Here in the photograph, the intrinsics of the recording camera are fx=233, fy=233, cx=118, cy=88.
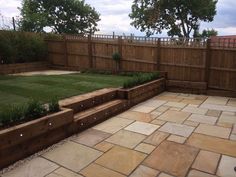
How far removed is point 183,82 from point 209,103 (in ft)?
5.10

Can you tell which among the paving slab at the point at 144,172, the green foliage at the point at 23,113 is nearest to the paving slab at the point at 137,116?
the green foliage at the point at 23,113

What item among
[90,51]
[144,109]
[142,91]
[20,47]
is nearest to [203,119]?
[144,109]

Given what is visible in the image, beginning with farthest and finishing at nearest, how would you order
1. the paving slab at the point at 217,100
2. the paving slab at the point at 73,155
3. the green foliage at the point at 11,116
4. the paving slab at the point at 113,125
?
the paving slab at the point at 217,100
the paving slab at the point at 113,125
the green foliage at the point at 11,116
the paving slab at the point at 73,155

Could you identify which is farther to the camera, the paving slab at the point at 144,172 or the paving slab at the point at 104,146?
the paving slab at the point at 104,146

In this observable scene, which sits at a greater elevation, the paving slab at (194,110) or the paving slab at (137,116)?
the paving slab at (137,116)

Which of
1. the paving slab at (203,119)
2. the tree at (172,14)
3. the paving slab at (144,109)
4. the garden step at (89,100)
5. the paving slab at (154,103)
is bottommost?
the paving slab at (203,119)

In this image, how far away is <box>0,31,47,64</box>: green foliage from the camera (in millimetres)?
10242

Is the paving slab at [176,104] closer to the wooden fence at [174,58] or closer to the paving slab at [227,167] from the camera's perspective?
the wooden fence at [174,58]

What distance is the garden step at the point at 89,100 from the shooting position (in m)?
4.67

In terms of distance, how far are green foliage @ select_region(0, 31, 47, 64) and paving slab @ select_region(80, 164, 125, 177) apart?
8.76 m

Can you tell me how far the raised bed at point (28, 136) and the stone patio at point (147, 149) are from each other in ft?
0.51

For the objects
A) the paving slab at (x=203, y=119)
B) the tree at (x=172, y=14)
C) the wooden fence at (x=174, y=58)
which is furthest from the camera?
the tree at (x=172, y=14)

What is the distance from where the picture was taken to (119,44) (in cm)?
936

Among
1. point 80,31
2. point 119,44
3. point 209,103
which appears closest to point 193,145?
point 209,103
